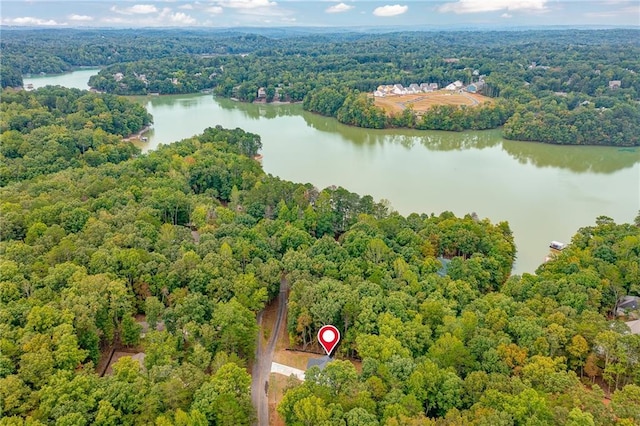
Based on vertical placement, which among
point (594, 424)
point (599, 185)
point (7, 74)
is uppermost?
point (7, 74)

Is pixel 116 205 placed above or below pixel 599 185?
above

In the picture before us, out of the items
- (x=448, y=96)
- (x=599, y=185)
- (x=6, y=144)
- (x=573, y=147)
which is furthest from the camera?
(x=448, y=96)

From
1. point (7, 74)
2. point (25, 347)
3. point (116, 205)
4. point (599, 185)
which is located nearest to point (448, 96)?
point (599, 185)

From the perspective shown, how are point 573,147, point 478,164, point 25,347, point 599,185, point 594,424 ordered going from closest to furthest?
1. point 594,424
2. point 25,347
3. point 599,185
4. point 478,164
5. point 573,147

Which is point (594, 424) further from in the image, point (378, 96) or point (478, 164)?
point (378, 96)

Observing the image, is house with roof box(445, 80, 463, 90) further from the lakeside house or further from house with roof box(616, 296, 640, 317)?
house with roof box(616, 296, 640, 317)

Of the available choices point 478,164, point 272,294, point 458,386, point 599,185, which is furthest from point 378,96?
point 458,386

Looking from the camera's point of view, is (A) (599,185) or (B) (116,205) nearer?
(B) (116,205)

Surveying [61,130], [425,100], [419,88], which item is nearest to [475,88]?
[419,88]

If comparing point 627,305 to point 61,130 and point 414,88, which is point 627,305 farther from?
point 414,88
